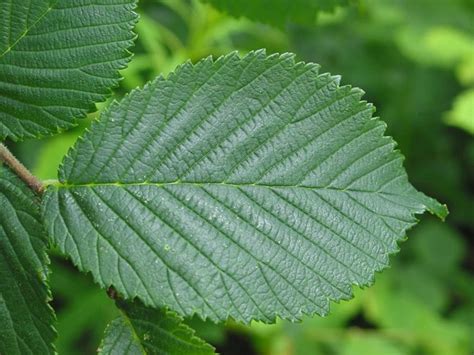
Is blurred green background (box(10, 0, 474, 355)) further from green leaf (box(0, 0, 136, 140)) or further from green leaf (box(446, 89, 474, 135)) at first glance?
green leaf (box(0, 0, 136, 140))

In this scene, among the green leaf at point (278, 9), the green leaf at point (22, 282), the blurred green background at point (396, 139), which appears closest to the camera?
the green leaf at point (22, 282)

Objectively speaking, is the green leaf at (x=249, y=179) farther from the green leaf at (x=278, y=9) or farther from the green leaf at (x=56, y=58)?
the green leaf at (x=278, y=9)

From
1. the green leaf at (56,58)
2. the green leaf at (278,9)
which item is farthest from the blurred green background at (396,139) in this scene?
the green leaf at (56,58)

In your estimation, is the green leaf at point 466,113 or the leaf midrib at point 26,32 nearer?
the leaf midrib at point 26,32

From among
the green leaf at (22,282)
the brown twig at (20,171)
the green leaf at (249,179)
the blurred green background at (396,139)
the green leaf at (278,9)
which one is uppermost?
the blurred green background at (396,139)

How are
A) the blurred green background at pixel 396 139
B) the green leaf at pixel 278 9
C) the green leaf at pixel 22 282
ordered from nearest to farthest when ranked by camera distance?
the green leaf at pixel 22 282 < the green leaf at pixel 278 9 < the blurred green background at pixel 396 139

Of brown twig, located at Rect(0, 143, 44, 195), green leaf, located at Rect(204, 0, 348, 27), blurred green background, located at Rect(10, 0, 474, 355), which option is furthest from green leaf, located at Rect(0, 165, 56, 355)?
blurred green background, located at Rect(10, 0, 474, 355)

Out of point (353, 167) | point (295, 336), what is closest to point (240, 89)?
point (353, 167)

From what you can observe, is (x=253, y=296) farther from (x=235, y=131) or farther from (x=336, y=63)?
(x=336, y=63)
